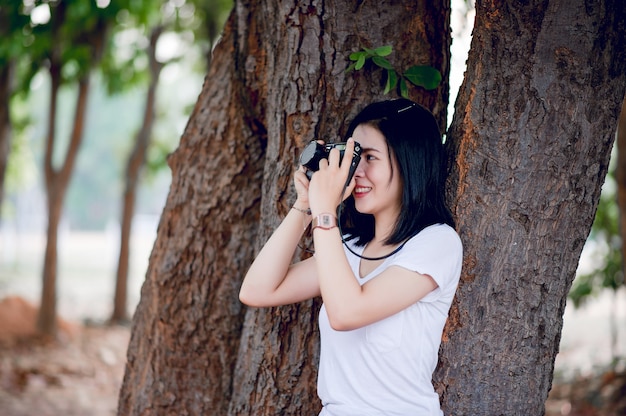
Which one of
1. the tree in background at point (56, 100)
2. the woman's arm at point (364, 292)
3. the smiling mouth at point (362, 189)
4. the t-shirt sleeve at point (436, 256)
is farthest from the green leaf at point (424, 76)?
the tree in background at point (56, 100)

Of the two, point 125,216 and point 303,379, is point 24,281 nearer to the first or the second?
point 125,216

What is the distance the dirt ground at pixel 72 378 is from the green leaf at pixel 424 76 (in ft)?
17.6

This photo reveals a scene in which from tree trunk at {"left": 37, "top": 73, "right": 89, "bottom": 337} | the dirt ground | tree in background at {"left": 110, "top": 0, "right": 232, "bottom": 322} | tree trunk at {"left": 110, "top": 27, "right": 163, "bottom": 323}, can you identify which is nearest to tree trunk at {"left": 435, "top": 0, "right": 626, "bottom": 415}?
the dirt ground

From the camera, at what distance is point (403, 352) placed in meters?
2.03

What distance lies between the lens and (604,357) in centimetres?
1061

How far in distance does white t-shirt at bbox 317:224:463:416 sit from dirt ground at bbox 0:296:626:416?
18.5 ft

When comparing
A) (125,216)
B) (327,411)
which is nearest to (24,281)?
(125,216)

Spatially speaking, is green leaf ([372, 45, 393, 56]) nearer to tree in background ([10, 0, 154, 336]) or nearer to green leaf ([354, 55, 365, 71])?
green leaf ([354, 55, 365, 71])

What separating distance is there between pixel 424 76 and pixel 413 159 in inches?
24.9

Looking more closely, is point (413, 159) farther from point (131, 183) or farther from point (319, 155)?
point (131, 183)

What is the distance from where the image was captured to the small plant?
2.60 meters

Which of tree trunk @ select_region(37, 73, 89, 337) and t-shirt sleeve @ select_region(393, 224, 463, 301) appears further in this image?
tree trunk @ select_region(37, 73, 89, 337)

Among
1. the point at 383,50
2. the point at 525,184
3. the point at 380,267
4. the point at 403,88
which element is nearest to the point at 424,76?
the point at 403,88

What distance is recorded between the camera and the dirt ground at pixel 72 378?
725cm
